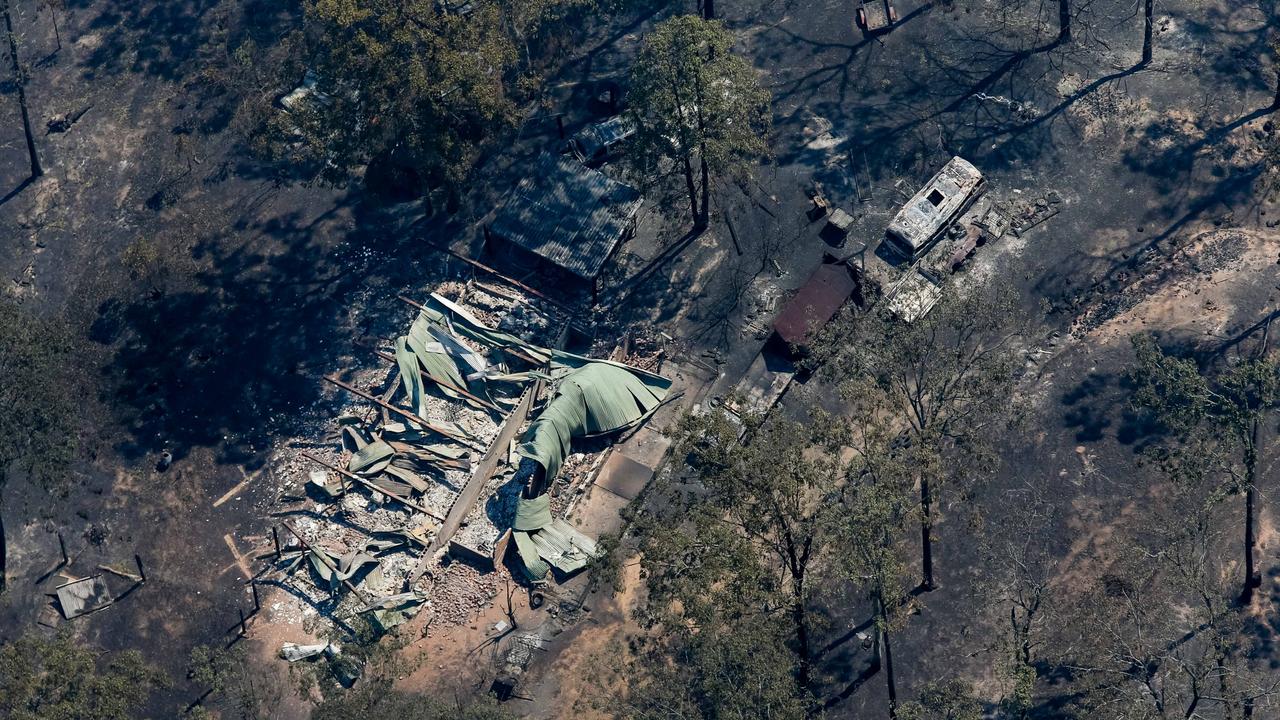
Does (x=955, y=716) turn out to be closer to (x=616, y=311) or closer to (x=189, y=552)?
(x=616, y=311)

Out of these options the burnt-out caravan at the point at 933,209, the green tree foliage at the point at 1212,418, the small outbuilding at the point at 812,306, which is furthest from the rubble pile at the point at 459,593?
the green tree foliage at the point at 1212,418

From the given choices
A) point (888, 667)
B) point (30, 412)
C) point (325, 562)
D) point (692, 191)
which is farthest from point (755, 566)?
point (30, 412)

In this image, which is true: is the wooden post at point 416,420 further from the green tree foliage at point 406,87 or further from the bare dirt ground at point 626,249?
the green tree foliage at point 406,87

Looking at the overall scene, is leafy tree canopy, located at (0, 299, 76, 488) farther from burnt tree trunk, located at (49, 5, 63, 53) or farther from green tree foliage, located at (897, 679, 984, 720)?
green tree foliage, located at (897, 679, 984, 720)

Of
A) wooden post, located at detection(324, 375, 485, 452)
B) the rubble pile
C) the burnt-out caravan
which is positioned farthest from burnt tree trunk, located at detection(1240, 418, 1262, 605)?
wooden post, located at detection(324, 375, 485, 452)

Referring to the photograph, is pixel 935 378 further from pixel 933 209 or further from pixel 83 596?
pixel 83 596

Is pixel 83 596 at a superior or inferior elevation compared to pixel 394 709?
inferior
